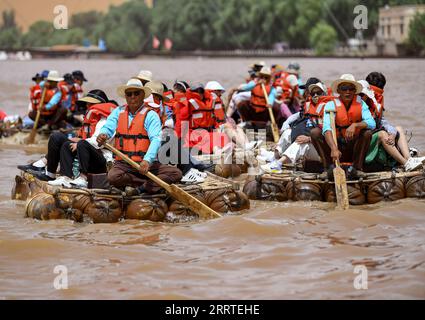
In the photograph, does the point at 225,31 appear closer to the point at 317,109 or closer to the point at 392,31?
the point at 392,31

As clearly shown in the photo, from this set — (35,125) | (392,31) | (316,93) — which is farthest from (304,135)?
(392,31)

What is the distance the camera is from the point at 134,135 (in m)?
11.1

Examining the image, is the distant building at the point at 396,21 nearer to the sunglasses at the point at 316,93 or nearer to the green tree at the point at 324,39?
the green tree at the point at 324,39

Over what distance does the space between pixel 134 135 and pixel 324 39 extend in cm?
9079

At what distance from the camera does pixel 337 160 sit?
38.8 ft

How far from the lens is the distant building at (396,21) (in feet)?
290

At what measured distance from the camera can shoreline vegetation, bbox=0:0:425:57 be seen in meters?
95.4

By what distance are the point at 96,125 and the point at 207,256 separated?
103 inches

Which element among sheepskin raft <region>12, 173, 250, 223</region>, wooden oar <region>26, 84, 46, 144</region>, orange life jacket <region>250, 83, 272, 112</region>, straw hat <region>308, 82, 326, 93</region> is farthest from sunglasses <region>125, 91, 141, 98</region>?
wooden oar <region>26, 84, 46, 144</region>

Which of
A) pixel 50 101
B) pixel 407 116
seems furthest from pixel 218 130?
pixel 407 116

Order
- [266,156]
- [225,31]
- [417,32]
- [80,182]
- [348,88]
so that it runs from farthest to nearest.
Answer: [225,31], [417,32], [266,156], [348,88], [80,182]

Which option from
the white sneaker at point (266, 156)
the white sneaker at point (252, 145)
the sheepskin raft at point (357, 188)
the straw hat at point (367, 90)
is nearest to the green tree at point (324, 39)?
the white sneaker at point (252, 145)

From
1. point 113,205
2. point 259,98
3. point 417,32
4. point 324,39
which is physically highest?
point 417,32
